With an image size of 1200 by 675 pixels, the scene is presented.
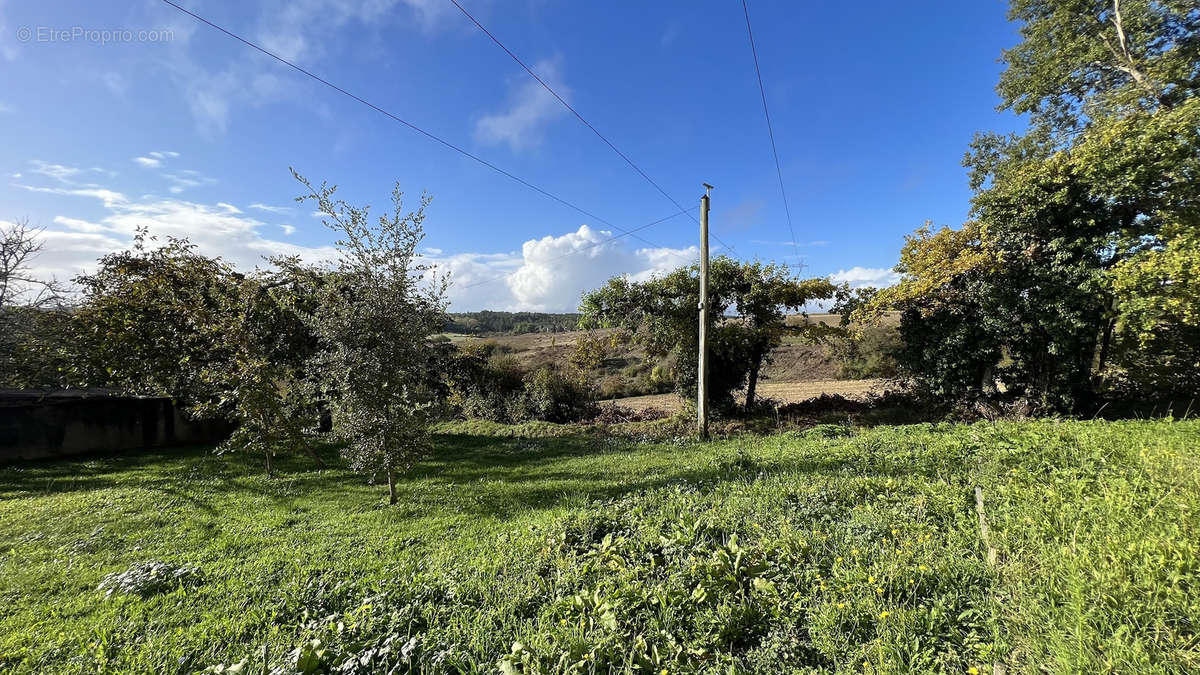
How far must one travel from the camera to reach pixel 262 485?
829 centimetres

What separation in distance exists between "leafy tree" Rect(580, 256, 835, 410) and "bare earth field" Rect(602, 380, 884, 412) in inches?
91.8

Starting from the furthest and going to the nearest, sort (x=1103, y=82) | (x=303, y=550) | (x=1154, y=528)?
(x=1103, y=82) < (x=303, y=550) < (x=1154, y=528)

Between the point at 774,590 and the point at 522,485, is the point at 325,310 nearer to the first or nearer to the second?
the point at 522,485

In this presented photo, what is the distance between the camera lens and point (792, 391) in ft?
62.0

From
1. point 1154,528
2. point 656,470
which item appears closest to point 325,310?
point 656,470

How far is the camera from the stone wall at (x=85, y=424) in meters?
10.6

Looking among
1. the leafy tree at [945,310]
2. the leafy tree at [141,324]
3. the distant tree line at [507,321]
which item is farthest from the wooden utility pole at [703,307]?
the distant tree line at [507,321]

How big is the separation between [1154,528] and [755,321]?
35.2ft

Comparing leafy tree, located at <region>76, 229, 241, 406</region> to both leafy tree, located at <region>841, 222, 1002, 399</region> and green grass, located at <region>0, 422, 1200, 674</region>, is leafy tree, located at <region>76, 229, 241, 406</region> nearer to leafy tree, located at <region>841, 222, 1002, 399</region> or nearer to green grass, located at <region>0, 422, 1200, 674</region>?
green grass, located at <region>0, 422, 1200, 674</region>

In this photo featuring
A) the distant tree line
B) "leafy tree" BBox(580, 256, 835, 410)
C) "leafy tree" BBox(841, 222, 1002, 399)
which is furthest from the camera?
the distant tree line

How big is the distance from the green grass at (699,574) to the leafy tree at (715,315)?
6935 mm

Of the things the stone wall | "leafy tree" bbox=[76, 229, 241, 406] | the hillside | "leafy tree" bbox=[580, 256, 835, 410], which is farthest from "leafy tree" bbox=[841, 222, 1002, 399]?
the stone wall

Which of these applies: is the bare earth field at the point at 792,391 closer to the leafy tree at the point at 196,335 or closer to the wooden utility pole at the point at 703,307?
the wooden utility pole at the point at 703,307

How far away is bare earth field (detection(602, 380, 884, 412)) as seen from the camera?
16422 mm
